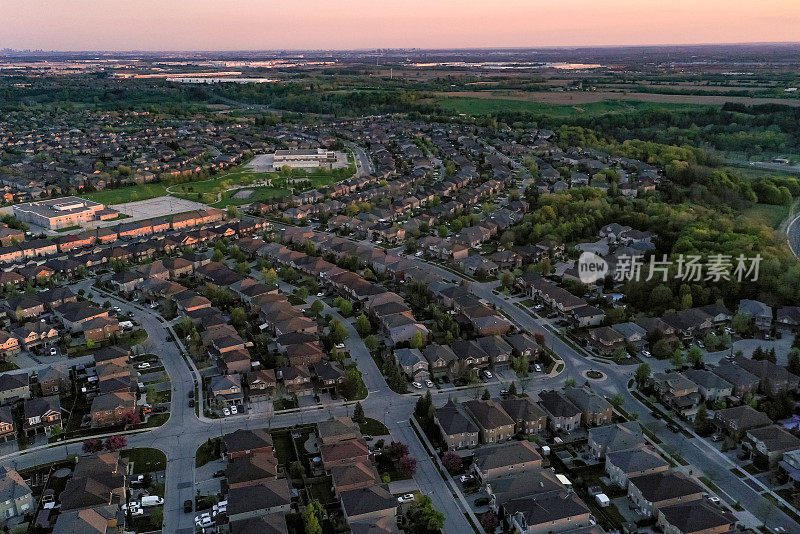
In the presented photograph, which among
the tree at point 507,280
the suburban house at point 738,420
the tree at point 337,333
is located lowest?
the suburban house at point 738,420

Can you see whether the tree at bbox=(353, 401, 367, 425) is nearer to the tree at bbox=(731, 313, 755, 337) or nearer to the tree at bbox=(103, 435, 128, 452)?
the tree at bbox=(103, 435, 128, 452)

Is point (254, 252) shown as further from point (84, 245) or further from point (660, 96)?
point (660, 96)

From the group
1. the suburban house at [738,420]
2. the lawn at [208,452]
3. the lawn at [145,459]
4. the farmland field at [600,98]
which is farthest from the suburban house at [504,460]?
the farmland field at [600,98]

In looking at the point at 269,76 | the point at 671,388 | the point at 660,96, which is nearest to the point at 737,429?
the point at 671,388

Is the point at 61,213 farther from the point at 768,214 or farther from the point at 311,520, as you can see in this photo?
the point at 768,214

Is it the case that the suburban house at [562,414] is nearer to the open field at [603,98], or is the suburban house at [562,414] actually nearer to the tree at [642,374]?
the tree at [642,374]

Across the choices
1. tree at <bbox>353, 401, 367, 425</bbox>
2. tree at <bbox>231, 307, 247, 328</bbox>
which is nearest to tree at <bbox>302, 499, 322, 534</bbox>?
tree at <bbox>353, 401, 367, 425</bbox>

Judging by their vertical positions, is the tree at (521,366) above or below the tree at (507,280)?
below
